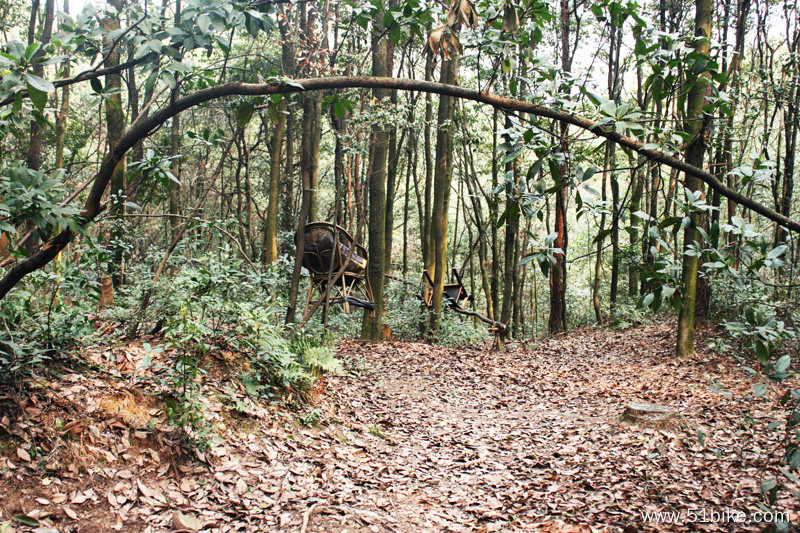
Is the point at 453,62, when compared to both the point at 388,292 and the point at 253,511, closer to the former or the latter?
the point at 388,292

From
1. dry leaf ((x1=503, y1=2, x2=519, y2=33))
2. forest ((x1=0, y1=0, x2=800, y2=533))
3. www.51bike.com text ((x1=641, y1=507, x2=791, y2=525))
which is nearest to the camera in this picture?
dry leaf ((x1=503, y1=2, x2=519, y2=33))

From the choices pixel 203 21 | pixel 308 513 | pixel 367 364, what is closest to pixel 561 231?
pixel 367 364

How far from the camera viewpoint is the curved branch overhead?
6.48 ft

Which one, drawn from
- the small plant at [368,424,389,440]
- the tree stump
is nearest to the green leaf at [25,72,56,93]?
the small plant at [368,424,389,440]

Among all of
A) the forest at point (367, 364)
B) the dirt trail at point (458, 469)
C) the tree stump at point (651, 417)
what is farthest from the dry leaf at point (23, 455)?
the tree stump at point (651, 417)

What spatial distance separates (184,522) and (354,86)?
274cm

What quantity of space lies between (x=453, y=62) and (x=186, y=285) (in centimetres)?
866

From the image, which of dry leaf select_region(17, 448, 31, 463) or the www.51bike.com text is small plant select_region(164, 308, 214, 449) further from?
the www.51bike.com text

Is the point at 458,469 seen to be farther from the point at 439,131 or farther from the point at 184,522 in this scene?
the point at 439,131

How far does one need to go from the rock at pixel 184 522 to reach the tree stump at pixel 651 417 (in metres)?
4.07

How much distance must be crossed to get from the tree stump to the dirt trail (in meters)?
0.09

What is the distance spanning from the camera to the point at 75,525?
2889 mm

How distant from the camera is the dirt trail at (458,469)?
Result: 10.9 ft

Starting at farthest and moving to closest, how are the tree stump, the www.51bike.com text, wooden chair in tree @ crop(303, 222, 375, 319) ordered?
wooden chair in tree @ crop(303, 222, 375, 319) < the tree stump < the www.51bike.com text
